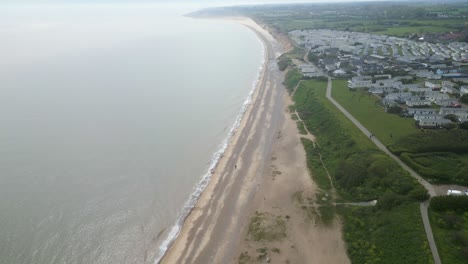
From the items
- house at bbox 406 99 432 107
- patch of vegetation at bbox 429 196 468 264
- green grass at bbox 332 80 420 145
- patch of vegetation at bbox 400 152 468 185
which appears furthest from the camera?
house at bbox 406 99 432 107

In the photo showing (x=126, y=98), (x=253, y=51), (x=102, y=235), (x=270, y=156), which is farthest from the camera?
(x=253, y=51)

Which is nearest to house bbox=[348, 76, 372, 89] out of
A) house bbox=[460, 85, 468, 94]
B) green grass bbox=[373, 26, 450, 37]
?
house bbox=[460, 85, 468, 94]

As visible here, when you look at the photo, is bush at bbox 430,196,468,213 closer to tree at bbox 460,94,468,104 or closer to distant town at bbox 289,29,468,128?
distant town at bbox 289,29,468,128

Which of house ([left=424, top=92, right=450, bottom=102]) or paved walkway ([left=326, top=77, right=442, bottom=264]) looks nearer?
paved walkway ([left=326, top=77, right=442, bottom=264])

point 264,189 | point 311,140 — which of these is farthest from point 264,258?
point 311,140

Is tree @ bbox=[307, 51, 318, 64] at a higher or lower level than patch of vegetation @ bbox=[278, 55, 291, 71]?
higher

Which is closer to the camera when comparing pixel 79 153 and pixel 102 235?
pixel 102 235

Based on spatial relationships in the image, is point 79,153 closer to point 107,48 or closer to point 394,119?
point 394,119

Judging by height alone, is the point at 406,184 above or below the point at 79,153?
above
